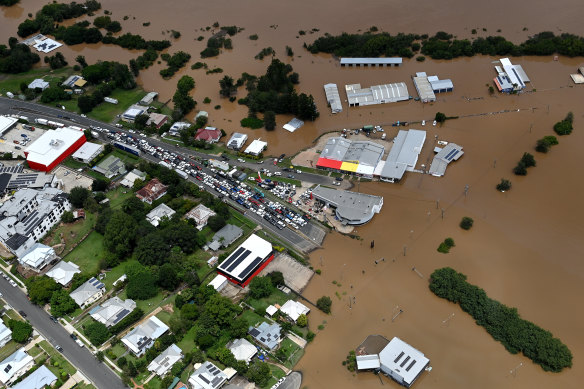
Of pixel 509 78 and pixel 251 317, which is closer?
pixel 251 317

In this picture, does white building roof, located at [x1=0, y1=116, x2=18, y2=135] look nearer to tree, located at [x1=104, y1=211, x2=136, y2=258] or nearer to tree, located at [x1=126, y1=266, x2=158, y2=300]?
tree, located at [x1=104, y1=211, x2=136, y2=258]

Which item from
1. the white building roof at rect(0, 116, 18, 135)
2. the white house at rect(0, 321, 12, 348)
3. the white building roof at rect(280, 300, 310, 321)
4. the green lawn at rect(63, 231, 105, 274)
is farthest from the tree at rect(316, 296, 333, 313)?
the white building roof at rect(0, 116, 18, 135)

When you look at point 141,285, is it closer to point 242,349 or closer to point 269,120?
point 242,349

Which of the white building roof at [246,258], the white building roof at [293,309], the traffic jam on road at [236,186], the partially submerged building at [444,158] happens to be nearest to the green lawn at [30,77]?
the traffic jam on road at [236,186]

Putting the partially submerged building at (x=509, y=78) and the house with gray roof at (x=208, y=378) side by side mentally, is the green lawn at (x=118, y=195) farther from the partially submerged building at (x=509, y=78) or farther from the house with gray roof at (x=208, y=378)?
the partially submerged building at (x=509, y=78)

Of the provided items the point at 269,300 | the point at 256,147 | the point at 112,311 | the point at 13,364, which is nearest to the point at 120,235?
the point at 112,311

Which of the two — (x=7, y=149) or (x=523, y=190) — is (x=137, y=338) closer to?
(x=7, y=149)
